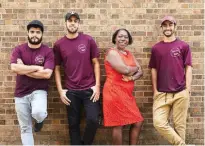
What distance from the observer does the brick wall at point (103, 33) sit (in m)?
5.92

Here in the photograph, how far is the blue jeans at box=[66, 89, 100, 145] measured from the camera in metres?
5.47

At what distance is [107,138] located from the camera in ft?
20.1

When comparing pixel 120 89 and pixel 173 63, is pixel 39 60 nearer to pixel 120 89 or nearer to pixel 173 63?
pixel 120 89

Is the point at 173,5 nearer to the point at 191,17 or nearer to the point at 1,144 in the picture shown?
the point at 191,17

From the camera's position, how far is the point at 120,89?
17.9 feet

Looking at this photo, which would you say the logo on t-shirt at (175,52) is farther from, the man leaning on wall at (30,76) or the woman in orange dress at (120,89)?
the man leaning on wall at (30,76)

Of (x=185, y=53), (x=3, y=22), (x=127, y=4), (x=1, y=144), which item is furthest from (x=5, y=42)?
(x=185, y=53)

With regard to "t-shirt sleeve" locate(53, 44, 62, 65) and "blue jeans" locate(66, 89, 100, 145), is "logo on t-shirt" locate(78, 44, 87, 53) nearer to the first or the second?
"t-shirt sleeve" locate(53, 44, 62, 65)

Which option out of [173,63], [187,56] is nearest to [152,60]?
[173,63]

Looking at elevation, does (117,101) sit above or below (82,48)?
below

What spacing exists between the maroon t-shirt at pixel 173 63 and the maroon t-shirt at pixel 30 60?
1609 mm

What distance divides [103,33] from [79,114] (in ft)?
4.41

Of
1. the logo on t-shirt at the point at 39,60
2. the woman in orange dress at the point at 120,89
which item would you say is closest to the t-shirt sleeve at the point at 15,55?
the logo on t-shirt at the point at 39,60

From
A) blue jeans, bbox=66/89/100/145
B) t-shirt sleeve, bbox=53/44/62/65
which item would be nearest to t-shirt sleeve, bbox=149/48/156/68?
blue jeans, bbox=66/89/100/145
